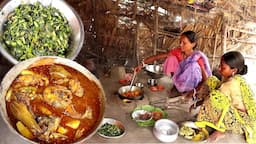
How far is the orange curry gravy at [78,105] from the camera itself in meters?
2.98

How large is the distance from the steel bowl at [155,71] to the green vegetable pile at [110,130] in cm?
114

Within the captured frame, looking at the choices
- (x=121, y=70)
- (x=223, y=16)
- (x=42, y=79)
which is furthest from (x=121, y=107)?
(x=223, y=16)

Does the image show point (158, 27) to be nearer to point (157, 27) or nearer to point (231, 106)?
point (157, 27)

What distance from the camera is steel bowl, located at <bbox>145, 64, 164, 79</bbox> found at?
15.3 ft

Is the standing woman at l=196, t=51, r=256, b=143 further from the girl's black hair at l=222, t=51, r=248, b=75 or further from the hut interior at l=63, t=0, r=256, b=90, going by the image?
the hut interior at l=63, t=0, r=256, b=90

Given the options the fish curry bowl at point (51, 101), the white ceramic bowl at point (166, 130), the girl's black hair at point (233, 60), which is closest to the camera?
the fish curry bowl at point (51, 101)

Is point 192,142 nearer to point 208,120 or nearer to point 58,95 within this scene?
point 208,120

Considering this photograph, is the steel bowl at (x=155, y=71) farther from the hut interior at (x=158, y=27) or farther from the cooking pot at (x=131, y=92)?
the hut interior at (x=158, y=27)

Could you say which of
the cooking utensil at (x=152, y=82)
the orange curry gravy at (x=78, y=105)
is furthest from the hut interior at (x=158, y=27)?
the orange curry gravy at (x=78, y=105)

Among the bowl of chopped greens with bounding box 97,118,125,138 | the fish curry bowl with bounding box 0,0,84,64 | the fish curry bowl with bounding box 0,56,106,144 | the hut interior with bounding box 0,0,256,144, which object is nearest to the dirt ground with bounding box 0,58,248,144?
the bowl of chopped greens with bounding box 97,118,125,138

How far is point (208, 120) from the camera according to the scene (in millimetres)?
3703

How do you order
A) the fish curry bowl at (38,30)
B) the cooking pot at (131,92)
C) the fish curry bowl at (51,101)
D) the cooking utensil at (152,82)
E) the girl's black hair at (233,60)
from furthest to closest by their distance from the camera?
the cooking utensil at (152,82) < the cooking pot at (131,92) < the girl's black hair at (233,60) < the fish curry bowl at (38,30) < the fish curry bowl at (51,101)

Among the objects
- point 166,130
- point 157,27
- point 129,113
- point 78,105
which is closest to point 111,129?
point 129,113

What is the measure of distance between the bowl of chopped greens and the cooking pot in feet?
1.60
